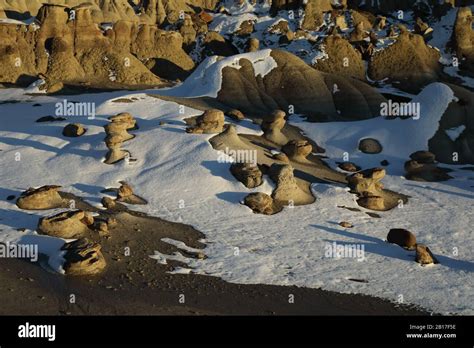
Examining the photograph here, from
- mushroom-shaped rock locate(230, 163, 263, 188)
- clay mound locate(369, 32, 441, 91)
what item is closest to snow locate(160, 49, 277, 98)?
mushroom-shaped rock locate(230, 163, 263, 188)

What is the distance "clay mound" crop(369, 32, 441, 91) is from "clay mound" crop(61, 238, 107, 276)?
5659 centimetres

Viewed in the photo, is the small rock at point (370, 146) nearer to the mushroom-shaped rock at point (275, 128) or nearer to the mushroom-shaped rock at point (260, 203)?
the mushroom-shaped rock at point (275, 128)

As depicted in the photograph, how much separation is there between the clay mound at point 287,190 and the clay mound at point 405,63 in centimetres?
4392

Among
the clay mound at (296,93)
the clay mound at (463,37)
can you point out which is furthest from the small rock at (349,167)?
the clay mound at (463,37)

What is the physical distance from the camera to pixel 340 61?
6700cm

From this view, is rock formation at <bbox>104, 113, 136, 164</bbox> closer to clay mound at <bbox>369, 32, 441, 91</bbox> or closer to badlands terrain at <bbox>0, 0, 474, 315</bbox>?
badlands terrain at <bbox>0, 0, 474, 315</bbox>

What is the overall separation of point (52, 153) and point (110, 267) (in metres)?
14.9

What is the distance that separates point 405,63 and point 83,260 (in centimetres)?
5991

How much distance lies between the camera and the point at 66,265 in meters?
18.5

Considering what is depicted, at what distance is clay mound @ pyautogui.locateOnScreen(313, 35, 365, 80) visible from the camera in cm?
6656
